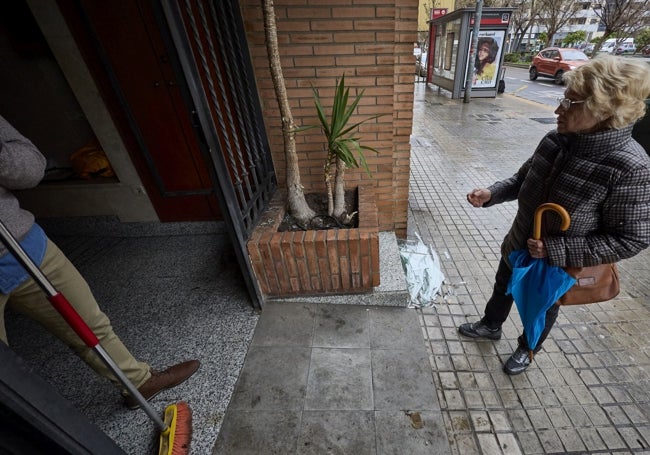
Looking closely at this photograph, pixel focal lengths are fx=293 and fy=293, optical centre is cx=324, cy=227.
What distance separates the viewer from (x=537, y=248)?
57.3 inches

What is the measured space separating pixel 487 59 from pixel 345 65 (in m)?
11.4

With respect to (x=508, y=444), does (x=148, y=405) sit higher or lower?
higher

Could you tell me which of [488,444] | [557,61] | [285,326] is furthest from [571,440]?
[557,61]

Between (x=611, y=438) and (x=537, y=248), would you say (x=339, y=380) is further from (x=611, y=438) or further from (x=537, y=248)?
(x=611, y=438)

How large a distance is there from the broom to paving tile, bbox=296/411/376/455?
0.62m

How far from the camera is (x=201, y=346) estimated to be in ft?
6.93

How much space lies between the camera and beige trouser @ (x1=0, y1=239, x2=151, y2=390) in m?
1.29

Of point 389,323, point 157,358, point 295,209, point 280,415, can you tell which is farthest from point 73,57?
point 389,323

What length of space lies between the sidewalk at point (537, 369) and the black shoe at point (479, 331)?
5cm

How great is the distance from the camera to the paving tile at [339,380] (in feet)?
5.70

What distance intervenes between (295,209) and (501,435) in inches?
78.2

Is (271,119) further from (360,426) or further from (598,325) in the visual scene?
(598,325)

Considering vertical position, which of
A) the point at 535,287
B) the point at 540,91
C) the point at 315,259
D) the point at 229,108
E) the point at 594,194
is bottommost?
the point at 540,91

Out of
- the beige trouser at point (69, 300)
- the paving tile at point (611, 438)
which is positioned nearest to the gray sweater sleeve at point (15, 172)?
the beige trouser at point (69, 300)
